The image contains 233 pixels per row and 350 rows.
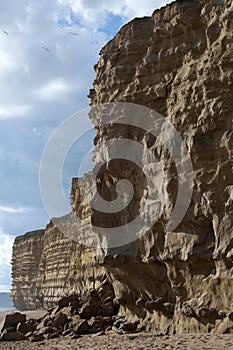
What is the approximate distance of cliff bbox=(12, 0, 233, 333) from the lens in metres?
10.9

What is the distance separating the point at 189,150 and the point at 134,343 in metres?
4.67

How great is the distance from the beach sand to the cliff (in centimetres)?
56

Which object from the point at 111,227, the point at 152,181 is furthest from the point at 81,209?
the point at 152,181

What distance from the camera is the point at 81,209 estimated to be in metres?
28.6

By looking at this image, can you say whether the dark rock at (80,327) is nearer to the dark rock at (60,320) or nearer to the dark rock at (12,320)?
the dark rock at (60,320)

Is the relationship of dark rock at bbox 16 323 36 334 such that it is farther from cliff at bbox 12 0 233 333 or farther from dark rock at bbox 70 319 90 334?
cliff at bbox 12 0 233 333

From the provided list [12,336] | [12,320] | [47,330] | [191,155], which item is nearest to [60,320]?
[47,330]

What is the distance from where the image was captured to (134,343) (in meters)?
10.9

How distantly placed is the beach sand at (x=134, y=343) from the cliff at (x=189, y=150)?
0.56 m

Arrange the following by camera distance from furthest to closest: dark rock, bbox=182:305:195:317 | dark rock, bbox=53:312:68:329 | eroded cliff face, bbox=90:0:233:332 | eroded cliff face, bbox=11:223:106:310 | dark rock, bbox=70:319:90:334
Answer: eroded cliff face, bbox=11:223:106:310
dark rock, bbox=53:312:68:329
dark rock, bbox=70:319:90:334
dark rock, bbox=182:305:195:317
eroded cliff face, bbox=90:0:233:332

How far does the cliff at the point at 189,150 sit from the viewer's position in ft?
35.8

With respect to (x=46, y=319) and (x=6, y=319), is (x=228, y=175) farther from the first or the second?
(x=6, y=319)

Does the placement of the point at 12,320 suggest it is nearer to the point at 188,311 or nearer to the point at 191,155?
the point at 188,311

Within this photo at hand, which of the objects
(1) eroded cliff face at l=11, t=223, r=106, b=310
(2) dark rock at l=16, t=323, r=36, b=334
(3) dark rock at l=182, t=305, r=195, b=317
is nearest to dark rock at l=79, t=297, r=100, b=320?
(2) dark rock at l=16, t=323, r=36, b=334
